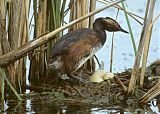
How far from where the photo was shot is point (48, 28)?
25.5 ft

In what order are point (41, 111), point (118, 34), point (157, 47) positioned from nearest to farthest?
1. point (41, 111)
2. point (157, 47)
3. point (118, 34)

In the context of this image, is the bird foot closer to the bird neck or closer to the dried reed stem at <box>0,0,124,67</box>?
the bird neck

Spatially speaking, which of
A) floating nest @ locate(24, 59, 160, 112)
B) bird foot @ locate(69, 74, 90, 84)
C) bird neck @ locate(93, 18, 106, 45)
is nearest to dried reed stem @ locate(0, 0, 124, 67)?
floating nest @ locate(24, 59, 160, 112)

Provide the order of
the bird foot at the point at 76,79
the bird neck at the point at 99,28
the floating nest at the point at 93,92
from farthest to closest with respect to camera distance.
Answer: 1. the bird neck at the point at 99,28
2. the bird foot at the point at 76,79
3. the floating nest at the point at 93,92

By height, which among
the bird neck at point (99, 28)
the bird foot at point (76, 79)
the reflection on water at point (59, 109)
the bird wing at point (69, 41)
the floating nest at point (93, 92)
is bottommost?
the reflection on water at point (59, 109)

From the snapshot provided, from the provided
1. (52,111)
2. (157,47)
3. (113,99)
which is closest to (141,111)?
(113,99)

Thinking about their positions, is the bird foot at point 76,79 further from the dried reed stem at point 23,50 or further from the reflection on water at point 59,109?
the dried reed stem at point 23,50

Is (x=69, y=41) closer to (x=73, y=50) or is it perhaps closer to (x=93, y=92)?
(x=73, y=50)

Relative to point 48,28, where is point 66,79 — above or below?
below

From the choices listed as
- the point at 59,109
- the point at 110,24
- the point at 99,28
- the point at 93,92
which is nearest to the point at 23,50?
the point at 59,109

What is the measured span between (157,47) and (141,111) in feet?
12.5

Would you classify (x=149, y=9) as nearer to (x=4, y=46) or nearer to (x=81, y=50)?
(x=81, y=50)

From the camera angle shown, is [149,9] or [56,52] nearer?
[149,9]

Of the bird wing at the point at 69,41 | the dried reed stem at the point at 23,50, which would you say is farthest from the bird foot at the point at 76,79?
the dried reed stem at the point at 23,50
